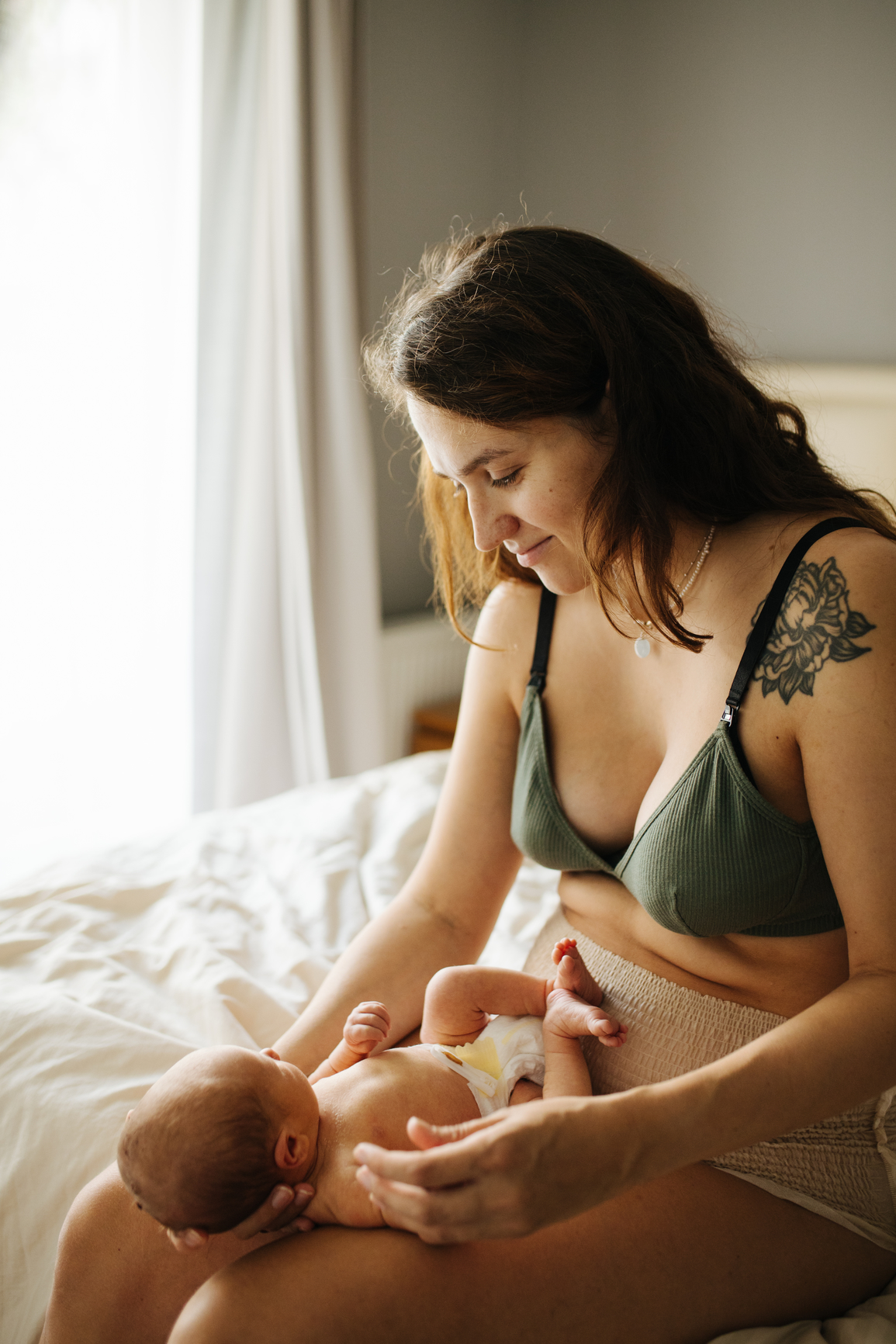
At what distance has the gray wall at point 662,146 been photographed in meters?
2.70

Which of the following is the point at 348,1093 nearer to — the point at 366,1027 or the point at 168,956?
the point at 366,1027

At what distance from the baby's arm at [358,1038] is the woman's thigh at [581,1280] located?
207 mm

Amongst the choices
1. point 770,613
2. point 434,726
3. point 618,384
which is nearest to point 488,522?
point 618,384

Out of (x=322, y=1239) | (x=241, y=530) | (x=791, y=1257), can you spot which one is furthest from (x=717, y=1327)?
(x=241, y=530)

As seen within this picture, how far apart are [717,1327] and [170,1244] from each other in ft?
1.63

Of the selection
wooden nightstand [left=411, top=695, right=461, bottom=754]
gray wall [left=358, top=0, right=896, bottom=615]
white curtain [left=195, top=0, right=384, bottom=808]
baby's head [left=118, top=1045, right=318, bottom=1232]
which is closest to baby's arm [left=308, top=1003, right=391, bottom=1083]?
baby's head [left=118, top=1045, right=318, bottom=1232]

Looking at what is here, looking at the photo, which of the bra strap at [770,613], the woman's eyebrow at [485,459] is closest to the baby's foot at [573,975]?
the bra strap at [770,613]

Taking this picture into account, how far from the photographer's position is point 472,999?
45.0 inches

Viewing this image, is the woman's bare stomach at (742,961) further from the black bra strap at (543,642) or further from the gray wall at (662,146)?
the gray wall at (662,146)

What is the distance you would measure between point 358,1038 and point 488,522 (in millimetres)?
569

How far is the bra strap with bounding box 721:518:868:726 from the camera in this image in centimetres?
104

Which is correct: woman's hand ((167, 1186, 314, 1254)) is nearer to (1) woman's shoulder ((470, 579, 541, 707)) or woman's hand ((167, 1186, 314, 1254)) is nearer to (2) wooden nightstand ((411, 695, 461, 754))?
(1) woman's shoulder ((470, 579, 541, 707))

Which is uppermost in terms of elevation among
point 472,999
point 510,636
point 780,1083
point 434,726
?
point 510,636

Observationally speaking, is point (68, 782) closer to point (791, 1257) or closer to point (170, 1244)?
point (170, 1244)
